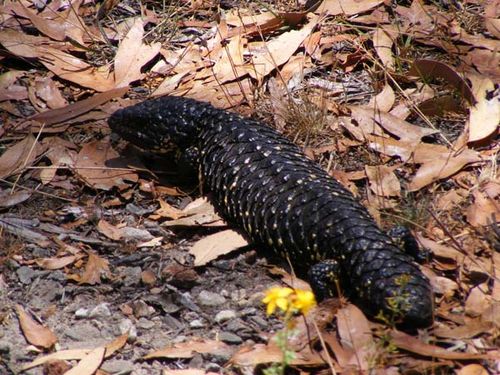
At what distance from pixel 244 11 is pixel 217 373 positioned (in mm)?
3604

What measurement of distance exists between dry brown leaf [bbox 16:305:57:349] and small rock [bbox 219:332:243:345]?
87 centimetres

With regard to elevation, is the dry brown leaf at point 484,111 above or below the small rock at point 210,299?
above

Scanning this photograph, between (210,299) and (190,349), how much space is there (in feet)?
1.46

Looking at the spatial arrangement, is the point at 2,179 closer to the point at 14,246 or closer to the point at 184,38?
the point at 14,246

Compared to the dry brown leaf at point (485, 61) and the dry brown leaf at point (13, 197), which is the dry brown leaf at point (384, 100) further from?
the dry brown leaf at point (13, 197)

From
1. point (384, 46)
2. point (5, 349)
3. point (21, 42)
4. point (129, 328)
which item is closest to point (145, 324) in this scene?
point (129, 328)

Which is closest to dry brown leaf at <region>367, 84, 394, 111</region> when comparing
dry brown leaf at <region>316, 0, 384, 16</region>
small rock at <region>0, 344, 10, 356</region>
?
dry brown leaf at <region>316, 0, 384, 16</region>

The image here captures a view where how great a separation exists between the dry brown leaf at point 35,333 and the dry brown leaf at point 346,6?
350 centimetres

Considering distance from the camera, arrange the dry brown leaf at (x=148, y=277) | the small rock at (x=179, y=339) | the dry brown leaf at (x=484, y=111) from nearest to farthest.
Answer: the small rock at (x=179, y=339) < the dry brown leaf at (x=148, y=277) < the dry brown leaf at (x=484, y=111)

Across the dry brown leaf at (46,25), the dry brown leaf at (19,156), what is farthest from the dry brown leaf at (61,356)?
the dry brown leaf at (46,25)

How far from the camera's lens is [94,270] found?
4777 mm

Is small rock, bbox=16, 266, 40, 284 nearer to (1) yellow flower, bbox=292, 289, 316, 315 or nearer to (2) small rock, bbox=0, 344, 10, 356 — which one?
(2) small rock, bbox=0, 344, 10, 356

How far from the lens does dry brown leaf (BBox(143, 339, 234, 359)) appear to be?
164 inches

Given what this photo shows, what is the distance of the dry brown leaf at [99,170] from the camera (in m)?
5.50
